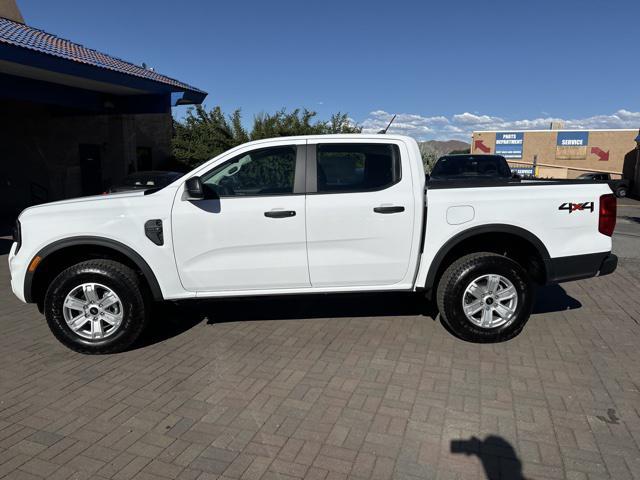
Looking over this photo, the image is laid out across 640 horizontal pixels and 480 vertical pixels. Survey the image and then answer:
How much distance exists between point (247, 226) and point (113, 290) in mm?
1294

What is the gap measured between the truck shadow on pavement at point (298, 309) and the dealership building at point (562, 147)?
162ft

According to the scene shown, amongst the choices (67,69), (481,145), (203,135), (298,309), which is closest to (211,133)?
(203,135)

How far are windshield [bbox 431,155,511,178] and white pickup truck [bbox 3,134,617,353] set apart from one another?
5.50m

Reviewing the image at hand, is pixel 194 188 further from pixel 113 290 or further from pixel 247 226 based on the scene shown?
pixel 113 290

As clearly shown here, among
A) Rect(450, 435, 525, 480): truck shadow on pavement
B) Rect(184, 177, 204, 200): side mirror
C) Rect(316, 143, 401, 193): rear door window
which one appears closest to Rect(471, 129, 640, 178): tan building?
Rect(316, 143, 401, 193): rear door window

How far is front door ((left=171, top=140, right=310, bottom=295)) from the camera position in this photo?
13.3 feet

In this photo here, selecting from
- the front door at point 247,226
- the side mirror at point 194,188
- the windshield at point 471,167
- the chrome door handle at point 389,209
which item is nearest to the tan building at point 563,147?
the windshield at point 471,167

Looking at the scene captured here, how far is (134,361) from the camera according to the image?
405 centimetres

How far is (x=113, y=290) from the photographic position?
4086 millimetres

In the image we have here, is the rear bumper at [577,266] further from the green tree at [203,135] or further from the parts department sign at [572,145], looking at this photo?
the parts department sign at [572,145]

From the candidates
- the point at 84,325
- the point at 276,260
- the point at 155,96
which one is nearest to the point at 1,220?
the point at 155,96

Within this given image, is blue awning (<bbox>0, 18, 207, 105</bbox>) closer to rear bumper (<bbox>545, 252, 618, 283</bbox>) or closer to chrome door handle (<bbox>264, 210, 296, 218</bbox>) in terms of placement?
chrome door handle (<bbox>264, 210, 296, 218</bbox>)

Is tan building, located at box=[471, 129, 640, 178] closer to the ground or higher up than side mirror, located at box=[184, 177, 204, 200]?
higher up

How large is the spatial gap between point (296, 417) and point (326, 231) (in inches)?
62.5
